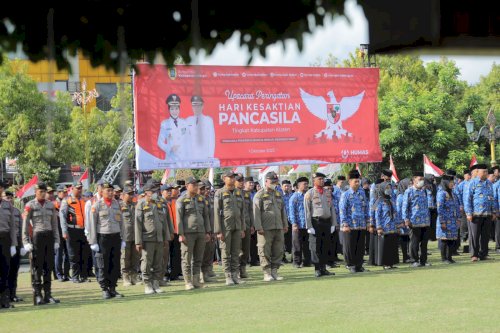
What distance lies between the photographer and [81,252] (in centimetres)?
1898

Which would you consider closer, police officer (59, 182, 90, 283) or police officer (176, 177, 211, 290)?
police officer (176, 177, 211, 290)

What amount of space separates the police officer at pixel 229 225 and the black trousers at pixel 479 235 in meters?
5.13

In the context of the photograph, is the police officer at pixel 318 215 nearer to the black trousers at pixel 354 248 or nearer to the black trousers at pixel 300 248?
the black trousers at pixel 354 248

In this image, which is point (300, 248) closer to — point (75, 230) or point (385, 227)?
point (385, 227)

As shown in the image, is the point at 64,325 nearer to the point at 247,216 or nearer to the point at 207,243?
the point at 207,243

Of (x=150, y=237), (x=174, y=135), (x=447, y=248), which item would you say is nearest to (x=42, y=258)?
(x=150, y=237)

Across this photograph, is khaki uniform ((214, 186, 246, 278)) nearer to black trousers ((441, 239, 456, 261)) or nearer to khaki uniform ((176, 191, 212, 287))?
khaki uniform ((176, 191, 212, 287))

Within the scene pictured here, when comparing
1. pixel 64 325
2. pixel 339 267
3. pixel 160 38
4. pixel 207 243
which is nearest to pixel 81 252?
pixel 207 243

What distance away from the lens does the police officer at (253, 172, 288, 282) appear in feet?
53.9

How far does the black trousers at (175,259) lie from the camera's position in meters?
18.2

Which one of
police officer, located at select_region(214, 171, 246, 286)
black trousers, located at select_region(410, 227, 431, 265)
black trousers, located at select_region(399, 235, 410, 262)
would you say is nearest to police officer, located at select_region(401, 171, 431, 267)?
black trousers, located at select_region(410, 227, 431, 265)

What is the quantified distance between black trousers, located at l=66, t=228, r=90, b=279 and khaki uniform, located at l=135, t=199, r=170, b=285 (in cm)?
401

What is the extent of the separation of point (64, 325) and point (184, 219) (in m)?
4.41

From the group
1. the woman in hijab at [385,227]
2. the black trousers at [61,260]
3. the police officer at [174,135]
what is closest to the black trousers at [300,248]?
the woman in hijab at [385,227]
